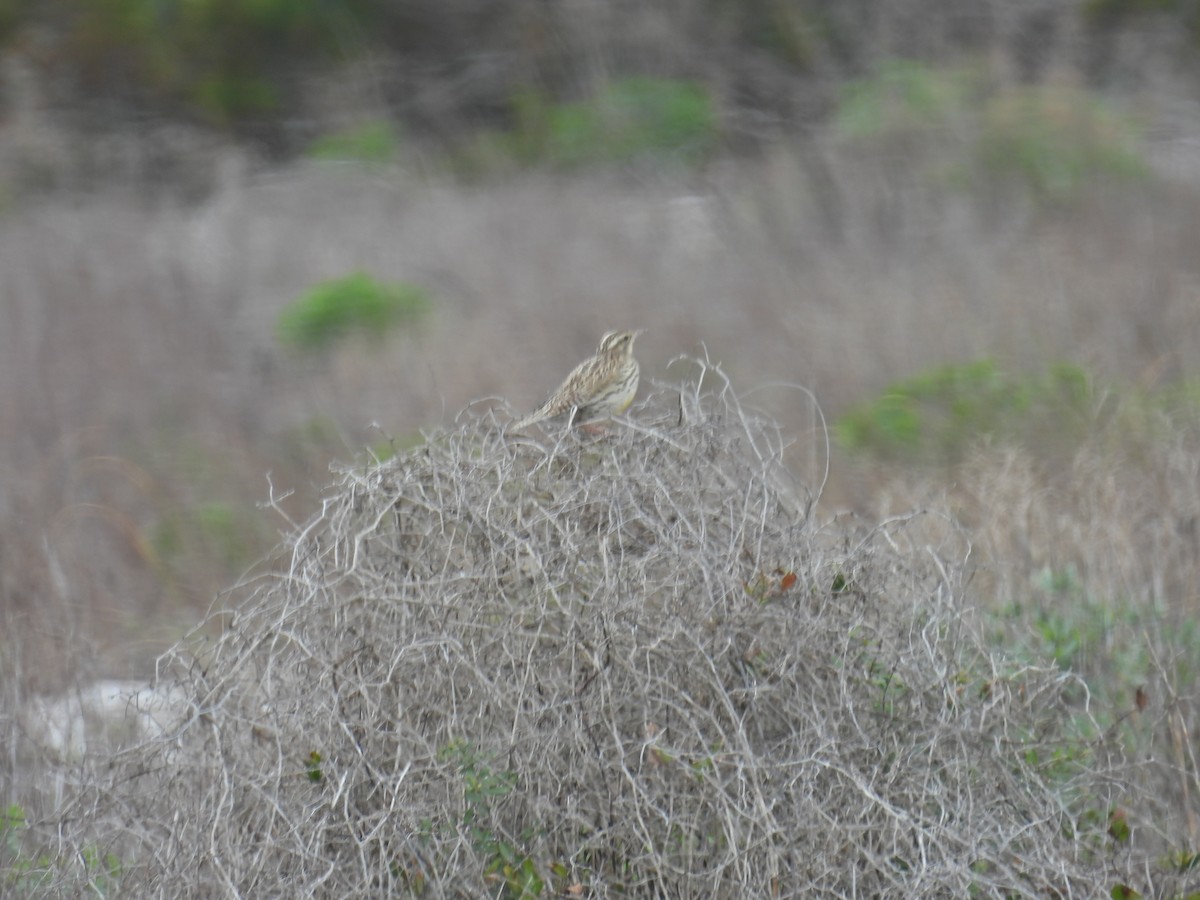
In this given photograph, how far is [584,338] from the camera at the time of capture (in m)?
11.2

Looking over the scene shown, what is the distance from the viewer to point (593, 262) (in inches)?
514

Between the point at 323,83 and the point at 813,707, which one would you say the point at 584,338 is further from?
the point at 323,83

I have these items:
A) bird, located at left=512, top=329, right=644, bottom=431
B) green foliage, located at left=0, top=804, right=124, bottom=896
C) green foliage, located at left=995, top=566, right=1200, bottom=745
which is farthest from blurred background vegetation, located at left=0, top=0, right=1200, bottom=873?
green foliage, located at left=0, top=804, right=124, bottom=896

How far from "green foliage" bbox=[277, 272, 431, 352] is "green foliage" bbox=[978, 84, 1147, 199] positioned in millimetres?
5521

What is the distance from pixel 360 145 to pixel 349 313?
22.5 feet

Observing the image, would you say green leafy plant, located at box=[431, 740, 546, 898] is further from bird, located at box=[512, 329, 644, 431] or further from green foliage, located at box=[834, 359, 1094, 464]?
green foliage, located at box=[834, 359, 1094, 464]

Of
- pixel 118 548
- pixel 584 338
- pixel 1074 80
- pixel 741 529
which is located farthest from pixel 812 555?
pixel 1074 80

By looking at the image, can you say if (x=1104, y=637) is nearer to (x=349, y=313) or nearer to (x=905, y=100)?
(x=349, y=313)

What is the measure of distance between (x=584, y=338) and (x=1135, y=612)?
6.44 metres

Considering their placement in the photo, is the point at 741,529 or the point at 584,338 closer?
the point at 741,529

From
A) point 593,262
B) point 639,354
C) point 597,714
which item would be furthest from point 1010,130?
point 597,714

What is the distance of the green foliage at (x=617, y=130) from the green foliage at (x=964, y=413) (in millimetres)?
8630

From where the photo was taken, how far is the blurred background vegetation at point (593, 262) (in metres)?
6.71

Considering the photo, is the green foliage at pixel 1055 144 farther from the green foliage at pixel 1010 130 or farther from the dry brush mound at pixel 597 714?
the dry brush mound at pixel 597 714
